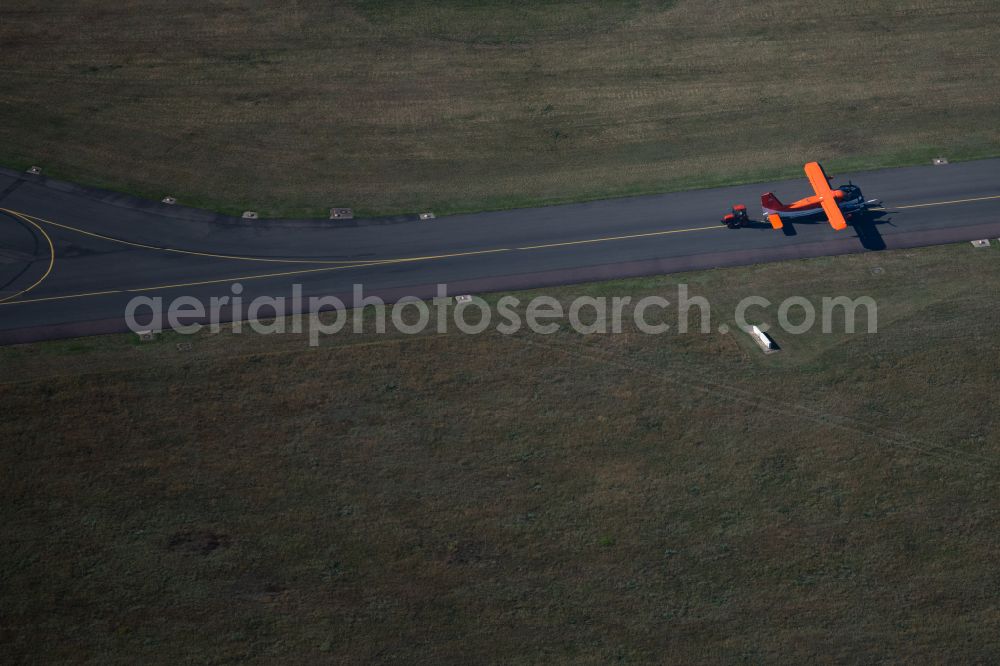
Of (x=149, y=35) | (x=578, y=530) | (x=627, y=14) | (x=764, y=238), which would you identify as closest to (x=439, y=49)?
(x=627, y=14)

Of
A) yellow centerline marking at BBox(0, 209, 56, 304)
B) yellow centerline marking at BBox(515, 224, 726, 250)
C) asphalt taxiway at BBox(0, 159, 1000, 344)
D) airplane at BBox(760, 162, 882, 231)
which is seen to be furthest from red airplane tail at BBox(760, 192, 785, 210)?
yellow centerline marking at BBox(0, 209, 56, 304)

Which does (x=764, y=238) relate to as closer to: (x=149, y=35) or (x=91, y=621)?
(x=91, y=621)

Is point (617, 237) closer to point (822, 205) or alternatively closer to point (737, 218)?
point (737, 218)

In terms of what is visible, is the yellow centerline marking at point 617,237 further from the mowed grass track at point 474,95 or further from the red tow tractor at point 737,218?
the mowed grass track at point 474,95

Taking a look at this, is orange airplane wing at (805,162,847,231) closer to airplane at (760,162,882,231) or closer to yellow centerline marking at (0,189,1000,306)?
airplane at (760,162,882,231)

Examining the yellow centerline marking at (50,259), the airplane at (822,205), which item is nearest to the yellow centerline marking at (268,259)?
the yellow centerline marking at (50,259)

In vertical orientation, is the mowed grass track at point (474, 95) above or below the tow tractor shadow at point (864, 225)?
above

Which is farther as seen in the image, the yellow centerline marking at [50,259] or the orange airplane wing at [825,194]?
the orange airplane wing at [825,194]
